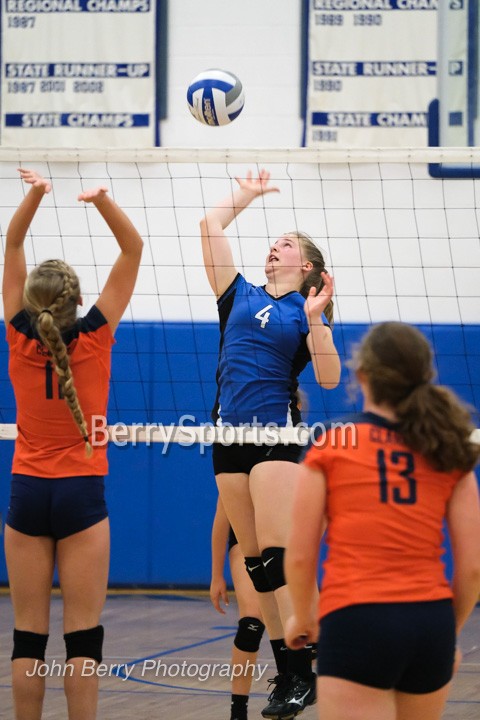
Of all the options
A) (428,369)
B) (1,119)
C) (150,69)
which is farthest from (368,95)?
(428,369)

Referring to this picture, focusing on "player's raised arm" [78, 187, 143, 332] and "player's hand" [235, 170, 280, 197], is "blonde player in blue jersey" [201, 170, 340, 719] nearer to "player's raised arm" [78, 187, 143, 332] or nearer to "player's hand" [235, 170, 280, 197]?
"player's hand" [235, 170, 280, 197]

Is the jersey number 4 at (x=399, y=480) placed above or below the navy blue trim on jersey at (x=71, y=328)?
below

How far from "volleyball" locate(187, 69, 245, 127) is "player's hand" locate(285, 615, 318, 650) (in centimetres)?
330

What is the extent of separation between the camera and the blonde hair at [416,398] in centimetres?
251

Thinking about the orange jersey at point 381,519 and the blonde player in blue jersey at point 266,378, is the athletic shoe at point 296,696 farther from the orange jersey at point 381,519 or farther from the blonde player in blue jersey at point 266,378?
the orange jersey at point 381,519

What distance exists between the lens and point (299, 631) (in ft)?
8.75

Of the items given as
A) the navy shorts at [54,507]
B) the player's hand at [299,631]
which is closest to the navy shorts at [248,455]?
the navy shorts at [54,507]

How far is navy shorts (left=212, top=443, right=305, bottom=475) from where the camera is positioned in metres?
4.29

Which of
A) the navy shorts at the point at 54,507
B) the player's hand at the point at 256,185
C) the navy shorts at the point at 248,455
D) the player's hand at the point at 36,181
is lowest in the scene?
the navy shorts at the point at 54,507

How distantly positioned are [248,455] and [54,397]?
3.34 feet

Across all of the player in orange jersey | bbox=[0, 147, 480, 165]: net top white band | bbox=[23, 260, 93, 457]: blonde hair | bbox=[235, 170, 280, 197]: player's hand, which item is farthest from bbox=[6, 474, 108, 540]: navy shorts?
bbox=[0, 147, 480, 165]: net top white band

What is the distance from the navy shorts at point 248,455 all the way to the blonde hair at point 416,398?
5.67ft

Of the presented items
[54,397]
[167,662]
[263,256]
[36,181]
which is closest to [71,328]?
[54,397]

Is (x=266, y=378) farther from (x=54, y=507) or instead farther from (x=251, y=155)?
(x=54, y=507)
